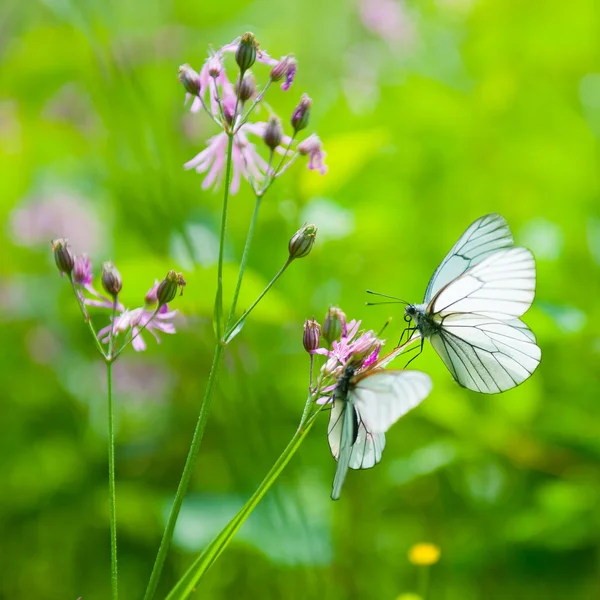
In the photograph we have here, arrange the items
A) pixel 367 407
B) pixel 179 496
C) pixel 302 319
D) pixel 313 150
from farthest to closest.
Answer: pixel 302 319 < pixel 313 150 < pixel 367 407 < pixel 179 496

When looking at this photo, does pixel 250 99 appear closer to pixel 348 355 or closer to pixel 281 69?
pixel 281 69

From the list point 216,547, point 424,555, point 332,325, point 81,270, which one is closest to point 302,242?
point 332,325

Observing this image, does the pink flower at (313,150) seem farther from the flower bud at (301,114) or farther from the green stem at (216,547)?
the green stem at (216,547)

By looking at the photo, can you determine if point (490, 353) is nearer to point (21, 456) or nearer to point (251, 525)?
point (251, 525)

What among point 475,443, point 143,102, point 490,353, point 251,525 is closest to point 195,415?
point 251,525

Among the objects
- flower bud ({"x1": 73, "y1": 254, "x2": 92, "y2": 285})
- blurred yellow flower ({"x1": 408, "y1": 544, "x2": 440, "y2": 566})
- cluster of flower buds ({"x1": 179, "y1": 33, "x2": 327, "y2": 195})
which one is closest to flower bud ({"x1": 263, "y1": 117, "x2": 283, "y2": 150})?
cluster of flower buds ({"x1": 179, "y1": 33, "x2": 327, "y2": 195})
